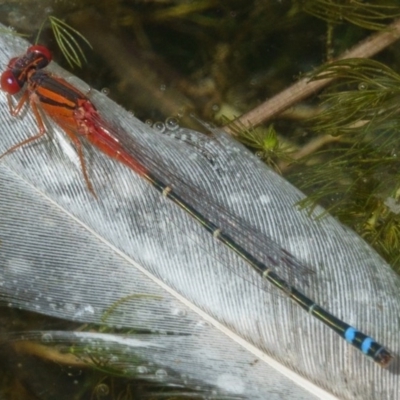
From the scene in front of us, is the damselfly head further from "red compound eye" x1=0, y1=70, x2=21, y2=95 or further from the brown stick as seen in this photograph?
the brown stick

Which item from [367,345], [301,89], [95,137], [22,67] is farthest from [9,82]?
[367,345]

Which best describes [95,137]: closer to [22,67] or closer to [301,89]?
[22,67]

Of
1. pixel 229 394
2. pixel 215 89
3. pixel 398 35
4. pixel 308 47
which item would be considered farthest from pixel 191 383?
pixel 398 35

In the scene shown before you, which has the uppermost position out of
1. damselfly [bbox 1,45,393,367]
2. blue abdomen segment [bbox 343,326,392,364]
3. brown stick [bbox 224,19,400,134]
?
brown stick [bbox 224,19,400,134]

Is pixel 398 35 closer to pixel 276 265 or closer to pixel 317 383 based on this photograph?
pixel 276 265

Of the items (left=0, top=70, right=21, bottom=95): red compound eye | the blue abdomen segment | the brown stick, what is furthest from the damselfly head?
the blue abdomen segment

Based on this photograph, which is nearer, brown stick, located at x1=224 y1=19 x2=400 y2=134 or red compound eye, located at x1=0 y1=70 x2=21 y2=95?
red compound eye, located at x1=0 y1=70 x2=21 y2=95

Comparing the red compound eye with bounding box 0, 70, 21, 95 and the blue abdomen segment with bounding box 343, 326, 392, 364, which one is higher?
the red compound eye with bounding box 0, 70, 21, 95

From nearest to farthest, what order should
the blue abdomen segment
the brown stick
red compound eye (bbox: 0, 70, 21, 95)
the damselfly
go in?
1. the blue abdomen segment
2. the damselfly
3. red compound eye (bbox: 0, 70, 21, 95)
4. the brown stick
